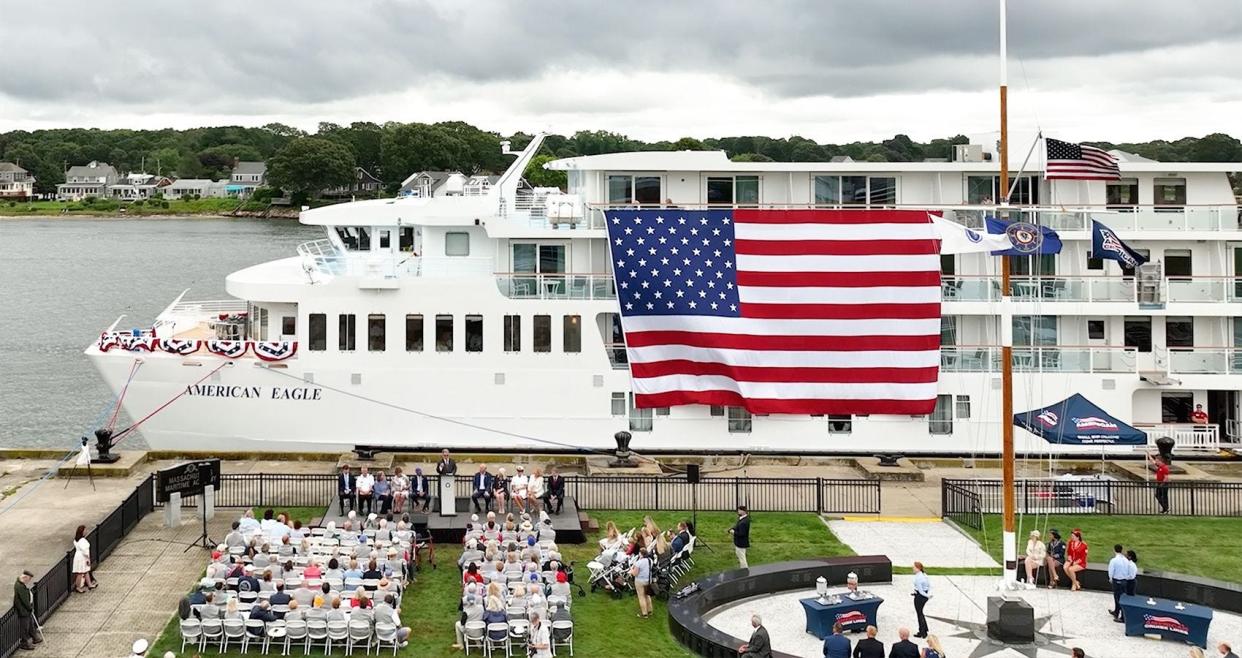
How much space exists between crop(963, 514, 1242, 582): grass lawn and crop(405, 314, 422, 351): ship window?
1422 cm

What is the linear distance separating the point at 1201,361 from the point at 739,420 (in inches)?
462

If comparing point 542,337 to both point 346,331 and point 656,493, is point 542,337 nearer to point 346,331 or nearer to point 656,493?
point 346,331

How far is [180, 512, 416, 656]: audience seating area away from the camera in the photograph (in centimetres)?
1791

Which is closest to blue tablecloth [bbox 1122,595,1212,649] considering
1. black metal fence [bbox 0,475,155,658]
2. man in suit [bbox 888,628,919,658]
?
man in suit [bbox 888,628,919,658]

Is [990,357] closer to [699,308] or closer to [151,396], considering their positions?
[699,308]

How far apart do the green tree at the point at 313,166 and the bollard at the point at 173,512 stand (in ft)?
502

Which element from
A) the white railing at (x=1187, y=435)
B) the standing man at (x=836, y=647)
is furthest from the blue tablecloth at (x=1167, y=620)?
the white railing at (x=1187, y=435)

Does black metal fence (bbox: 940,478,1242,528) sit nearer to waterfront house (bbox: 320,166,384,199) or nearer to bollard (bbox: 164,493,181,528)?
bollard (bbox: 164,493,181,528)

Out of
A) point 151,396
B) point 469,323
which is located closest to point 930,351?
point 469,323

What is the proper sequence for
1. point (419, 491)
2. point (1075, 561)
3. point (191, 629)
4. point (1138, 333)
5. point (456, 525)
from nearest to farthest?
point (191, 629) → point (1075, 561) → point (456, 525) → point (419, 491) → point (1138, 333)

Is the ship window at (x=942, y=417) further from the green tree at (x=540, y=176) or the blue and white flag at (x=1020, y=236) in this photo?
the green tree at (x=540, y=176)

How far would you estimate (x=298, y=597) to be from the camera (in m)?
18.5

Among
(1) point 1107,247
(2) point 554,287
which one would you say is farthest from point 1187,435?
(2) point 554,287

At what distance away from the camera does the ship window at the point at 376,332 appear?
107 feet
